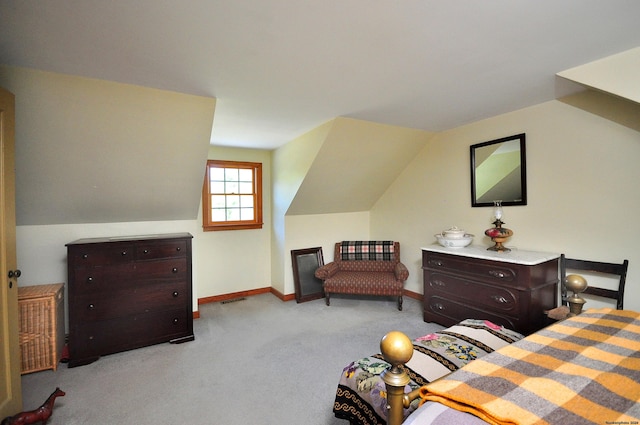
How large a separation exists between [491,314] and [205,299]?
3.56m

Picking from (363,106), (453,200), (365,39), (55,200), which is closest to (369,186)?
(453,200)

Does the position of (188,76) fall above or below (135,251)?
above

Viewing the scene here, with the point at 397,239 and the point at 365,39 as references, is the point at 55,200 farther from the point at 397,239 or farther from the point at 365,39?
the point at 397,239

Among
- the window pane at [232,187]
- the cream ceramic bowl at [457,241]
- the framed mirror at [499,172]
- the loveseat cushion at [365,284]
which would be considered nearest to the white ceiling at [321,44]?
the framed mirror at [499,172]

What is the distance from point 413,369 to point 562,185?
245 cm

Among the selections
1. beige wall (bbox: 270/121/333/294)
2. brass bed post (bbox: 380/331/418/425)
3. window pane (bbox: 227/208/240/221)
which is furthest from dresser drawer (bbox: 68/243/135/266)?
brass bed post (bbox: 380/331/418/425)

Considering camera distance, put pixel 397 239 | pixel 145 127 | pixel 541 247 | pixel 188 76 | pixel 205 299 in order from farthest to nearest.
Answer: pixel 397 239 < pixel 205 299 < pixel 541 247 < pixel 145 127 < pixel 188 76

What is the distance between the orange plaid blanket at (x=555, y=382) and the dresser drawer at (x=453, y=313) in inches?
52.9

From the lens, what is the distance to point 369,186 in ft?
14.4

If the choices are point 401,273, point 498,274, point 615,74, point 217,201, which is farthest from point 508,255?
point 217,201

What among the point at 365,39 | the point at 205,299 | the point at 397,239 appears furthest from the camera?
the point at 397,239

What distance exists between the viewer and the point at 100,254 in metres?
2.62

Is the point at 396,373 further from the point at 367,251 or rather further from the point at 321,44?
the point at 367,251

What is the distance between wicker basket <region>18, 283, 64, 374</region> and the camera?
2.37 metres
